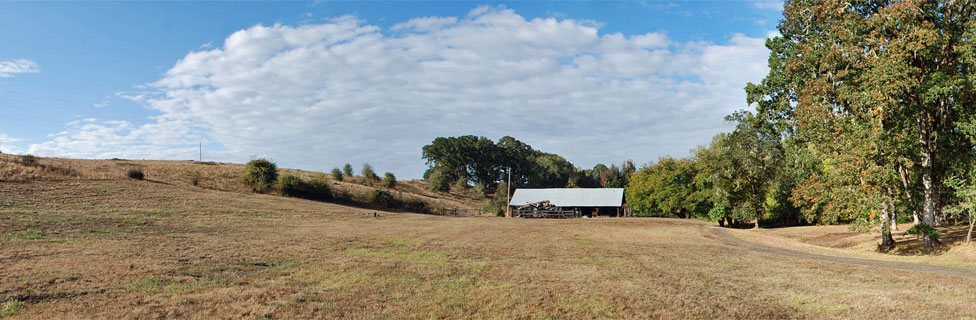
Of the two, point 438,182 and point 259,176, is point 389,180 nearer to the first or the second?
point 438,182

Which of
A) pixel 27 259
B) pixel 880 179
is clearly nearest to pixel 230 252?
pixel 27 259

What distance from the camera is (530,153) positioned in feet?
428

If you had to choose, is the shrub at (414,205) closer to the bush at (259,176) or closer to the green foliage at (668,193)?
the bush at (259,176)

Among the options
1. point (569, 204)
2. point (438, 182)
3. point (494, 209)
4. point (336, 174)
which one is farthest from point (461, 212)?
point (438, 182)

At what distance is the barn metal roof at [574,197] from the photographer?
76.1 meters

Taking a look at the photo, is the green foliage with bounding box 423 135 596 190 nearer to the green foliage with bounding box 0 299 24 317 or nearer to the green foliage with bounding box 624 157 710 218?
the green foliage with bounding box 624 157 710 218

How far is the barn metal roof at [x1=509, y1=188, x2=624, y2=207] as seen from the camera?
76.1 m

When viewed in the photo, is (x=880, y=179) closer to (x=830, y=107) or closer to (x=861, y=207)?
(x=861, y=207)

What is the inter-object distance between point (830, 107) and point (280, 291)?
24572 mm

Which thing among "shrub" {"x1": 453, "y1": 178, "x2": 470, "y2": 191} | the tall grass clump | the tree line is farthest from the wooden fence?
the tree line

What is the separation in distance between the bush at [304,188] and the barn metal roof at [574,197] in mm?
29165

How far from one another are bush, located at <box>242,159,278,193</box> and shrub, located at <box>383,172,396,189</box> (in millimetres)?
29344

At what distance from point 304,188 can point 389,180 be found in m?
28.7

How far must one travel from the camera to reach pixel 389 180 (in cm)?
8938
